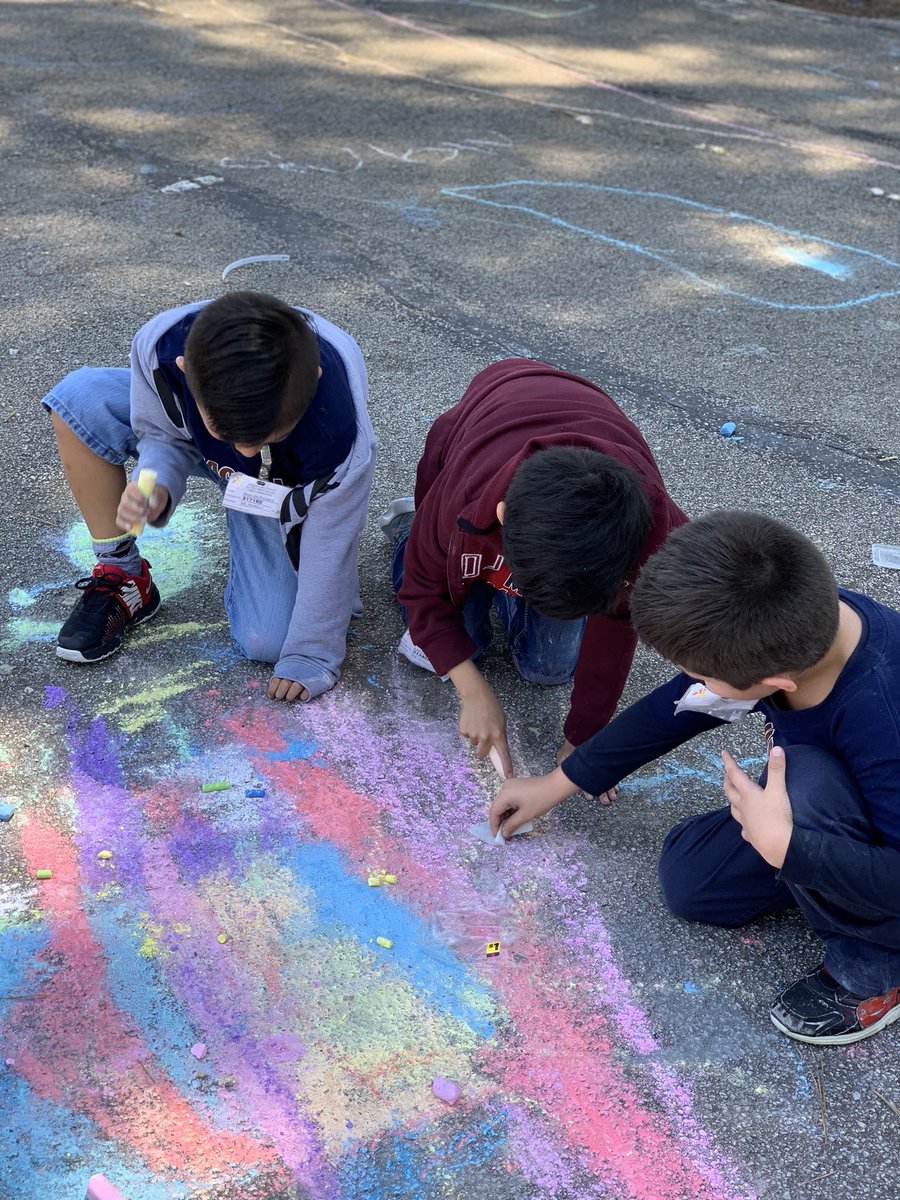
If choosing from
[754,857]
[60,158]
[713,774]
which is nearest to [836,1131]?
[754,857]

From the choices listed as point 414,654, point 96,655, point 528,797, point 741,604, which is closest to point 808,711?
point 741,604

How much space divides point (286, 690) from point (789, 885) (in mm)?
1134

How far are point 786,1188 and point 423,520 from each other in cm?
133

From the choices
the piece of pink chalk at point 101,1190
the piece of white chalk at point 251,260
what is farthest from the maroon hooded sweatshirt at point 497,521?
the piece of pink chalk at point 101,1190

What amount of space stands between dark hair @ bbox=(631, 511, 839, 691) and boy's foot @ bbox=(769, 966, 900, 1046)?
0.57m

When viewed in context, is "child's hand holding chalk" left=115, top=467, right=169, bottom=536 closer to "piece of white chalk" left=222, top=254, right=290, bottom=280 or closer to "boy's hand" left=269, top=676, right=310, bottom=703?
"boy's hand" left=269, top=676, right=310, bottom=703

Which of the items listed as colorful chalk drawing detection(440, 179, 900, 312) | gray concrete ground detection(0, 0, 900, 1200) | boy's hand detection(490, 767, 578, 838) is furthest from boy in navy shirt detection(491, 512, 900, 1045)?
colorful chalk drawing detection(440, 179, 900, 312)

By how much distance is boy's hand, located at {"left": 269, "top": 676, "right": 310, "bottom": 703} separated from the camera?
2.48 metres

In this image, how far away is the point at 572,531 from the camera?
6.14ft

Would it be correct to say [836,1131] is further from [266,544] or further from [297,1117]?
[266,544]

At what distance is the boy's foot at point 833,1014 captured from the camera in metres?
1.85

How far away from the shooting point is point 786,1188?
1.67 metres

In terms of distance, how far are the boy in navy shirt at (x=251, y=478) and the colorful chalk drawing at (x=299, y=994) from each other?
0.76 ft

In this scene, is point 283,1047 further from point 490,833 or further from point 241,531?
point 241,531
